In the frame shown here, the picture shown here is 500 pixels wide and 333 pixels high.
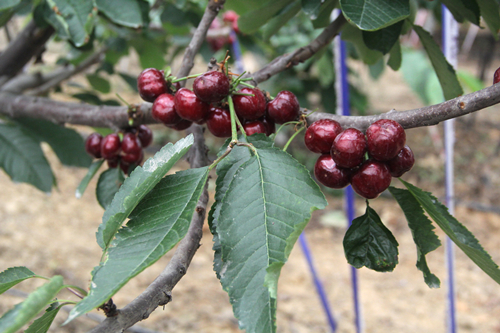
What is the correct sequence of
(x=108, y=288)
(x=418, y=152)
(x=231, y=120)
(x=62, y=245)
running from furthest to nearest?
(x=418, y=152)
(x=62, y=245)
(x=231, y=120)
(x=108, y=288)

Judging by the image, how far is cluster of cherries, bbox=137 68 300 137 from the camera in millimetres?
521

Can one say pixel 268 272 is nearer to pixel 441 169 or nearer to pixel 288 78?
pixel 288 78

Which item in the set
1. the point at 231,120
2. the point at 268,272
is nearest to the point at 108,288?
the point at 268,272

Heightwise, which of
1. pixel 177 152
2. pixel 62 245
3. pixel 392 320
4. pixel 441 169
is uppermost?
pixel 441 169

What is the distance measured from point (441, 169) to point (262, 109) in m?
3.03

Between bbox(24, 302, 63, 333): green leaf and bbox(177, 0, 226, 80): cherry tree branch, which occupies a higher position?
bbox(177, 0, 226, 80): cherry tree branch

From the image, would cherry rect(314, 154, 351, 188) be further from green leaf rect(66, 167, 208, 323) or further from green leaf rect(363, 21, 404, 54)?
green leaf rect(363, 21, 404, 54)

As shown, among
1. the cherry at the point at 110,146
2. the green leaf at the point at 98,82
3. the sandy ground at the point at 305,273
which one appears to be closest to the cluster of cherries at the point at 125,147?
the cherry at the point at 110,146

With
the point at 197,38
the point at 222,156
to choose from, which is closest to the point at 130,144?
the point at 197,38

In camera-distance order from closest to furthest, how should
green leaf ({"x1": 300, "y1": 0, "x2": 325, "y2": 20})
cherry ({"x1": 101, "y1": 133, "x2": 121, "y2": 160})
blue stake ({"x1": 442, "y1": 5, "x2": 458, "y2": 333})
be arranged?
green leaf ({"x1": 300, "y1": 0, "x2": 325, "y2": 20}) < cherry ({"x1": 101, "y1": 133, "x2": 121, "y2": 160}) < blue stake ({"x1": 442, "y1": 5, "x2": 458, "y2": 333})

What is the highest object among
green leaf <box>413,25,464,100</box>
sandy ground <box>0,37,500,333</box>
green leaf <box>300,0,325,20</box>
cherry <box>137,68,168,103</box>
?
green leaf <box>300,0,325,20</box>

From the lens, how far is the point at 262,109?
0.55 m

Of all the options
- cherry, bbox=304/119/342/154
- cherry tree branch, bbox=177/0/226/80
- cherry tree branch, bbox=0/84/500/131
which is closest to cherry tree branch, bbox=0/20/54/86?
cherry tree branch, bbox=0/84/500/131

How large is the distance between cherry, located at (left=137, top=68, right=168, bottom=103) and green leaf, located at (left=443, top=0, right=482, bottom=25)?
18.7 inches
